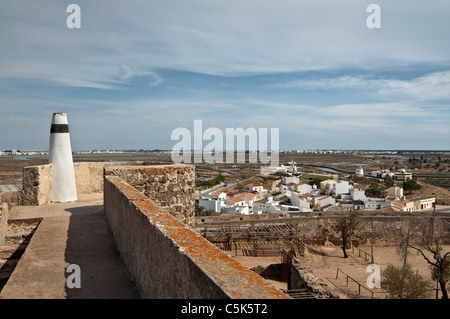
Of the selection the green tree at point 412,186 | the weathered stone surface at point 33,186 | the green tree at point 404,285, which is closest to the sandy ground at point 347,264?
the green tree at point 404,285

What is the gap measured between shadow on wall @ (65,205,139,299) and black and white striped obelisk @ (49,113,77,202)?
2.73 metres

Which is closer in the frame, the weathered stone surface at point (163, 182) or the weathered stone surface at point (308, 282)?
the weathered stone surface at point (163, 182)

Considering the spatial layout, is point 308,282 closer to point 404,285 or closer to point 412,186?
point 404,285

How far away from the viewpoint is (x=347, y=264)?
61.4ft

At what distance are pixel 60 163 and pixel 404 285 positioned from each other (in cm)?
1395

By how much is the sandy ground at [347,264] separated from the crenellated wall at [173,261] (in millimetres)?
12089

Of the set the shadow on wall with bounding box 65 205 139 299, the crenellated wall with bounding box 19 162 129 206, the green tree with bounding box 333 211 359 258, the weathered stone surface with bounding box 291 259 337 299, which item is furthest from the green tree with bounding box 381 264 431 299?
the shadow on wall with bounding box 65 205 139 299

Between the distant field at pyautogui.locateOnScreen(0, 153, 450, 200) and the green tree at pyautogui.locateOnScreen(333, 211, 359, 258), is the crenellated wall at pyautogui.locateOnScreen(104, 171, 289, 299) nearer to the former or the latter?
the green tree at pyautogui.locateOnScreen(333, 211, 359, 258)

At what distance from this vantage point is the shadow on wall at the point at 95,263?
3281 mm

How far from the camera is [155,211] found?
3426 millimetres

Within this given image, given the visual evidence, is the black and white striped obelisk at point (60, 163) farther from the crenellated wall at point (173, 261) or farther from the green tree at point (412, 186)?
the green tree at point (412, 186)

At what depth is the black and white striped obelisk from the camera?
8.74 metres
